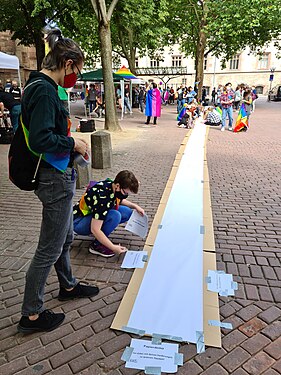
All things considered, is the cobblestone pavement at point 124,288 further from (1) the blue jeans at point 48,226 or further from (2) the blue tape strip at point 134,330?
(1) the blue jeans at point 48,226

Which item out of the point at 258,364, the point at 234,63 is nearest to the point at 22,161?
the point at 258,364

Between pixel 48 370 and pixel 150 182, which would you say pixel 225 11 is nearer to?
pixel 150 182

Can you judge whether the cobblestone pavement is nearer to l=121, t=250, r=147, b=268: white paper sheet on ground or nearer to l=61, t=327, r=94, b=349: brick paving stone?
l=61, t=327, r=94, b=349: brick paving stone

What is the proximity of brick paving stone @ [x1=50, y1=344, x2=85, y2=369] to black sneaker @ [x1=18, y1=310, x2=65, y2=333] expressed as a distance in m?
0.25

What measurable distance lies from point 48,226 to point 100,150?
16.6 feet

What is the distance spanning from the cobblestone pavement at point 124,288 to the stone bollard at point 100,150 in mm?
1229

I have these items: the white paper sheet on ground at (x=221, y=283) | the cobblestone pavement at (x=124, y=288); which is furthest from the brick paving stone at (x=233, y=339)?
the white paper sheet on ground at (x=221, y=283)

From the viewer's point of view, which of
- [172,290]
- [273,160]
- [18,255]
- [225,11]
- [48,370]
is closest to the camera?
[48,370]

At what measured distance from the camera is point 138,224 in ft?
12.4

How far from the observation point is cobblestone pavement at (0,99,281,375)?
220 centimetres

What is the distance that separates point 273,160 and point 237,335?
666 cm

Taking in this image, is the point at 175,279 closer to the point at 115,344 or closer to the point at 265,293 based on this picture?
the point at 265,293

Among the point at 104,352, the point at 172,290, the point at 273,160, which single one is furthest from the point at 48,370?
the point at 273,160

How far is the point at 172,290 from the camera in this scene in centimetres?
291
